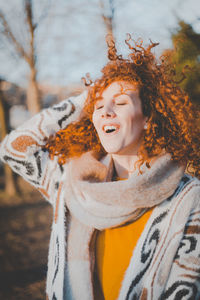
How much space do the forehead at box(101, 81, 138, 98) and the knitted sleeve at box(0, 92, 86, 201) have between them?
0.95ft

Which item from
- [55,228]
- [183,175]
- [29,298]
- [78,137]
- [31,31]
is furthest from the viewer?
[31,31]

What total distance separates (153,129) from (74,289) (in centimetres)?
110

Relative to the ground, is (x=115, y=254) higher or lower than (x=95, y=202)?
lower

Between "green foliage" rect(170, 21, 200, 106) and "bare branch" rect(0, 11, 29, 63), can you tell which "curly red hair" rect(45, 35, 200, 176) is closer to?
"green foliage" rect(170, 21, 200, 106)

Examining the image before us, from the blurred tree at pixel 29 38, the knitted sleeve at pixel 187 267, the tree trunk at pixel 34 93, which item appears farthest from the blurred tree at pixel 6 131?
the knitted sleeve at pixel 187 267

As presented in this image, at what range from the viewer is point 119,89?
154cm

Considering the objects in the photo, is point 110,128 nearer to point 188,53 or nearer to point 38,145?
point 38,145

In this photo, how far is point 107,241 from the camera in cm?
153

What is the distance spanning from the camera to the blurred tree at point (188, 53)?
220cm

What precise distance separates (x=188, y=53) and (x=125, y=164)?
4.39 feet

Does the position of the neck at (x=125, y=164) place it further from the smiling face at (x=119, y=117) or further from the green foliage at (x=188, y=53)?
the green foliage at (x=188, y=53)

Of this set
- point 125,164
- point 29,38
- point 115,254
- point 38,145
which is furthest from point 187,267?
point 29,38

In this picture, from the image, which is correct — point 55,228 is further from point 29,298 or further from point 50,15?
point 50,15

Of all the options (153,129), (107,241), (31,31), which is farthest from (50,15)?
(107,241)
